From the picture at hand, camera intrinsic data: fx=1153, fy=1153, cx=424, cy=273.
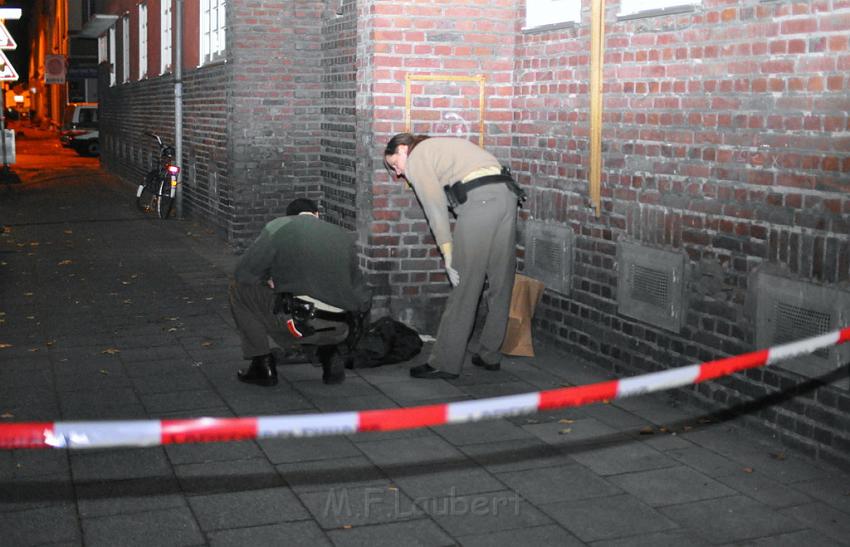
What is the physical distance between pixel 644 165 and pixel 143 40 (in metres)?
20.0

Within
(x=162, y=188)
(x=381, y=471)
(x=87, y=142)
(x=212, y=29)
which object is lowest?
(x=381, y=471)

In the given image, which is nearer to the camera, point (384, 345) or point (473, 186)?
point (473, 186)

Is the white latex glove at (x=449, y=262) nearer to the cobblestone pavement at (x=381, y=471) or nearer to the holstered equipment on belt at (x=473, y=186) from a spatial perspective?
the holstered equipment on belt at (x=473, y=186)

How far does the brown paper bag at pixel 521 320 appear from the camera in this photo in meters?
8.54

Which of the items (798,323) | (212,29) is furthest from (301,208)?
(212,29)

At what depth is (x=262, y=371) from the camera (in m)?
7.63

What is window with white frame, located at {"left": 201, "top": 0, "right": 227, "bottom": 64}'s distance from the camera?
51.9ft

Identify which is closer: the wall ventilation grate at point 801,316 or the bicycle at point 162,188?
the wall ventilation grate at point 801,316

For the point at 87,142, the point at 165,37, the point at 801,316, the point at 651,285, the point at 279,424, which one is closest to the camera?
the point at 279,424

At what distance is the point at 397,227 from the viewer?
30.9ft

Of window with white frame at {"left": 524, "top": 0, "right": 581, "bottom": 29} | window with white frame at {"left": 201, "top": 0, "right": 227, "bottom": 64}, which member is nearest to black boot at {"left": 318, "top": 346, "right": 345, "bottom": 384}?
window with white frame at {"left": 524, "top": 0, "right": 581, "bottom": 29}

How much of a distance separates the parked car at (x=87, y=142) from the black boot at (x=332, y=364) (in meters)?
35.7

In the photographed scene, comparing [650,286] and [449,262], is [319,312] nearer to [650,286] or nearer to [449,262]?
[449,262]

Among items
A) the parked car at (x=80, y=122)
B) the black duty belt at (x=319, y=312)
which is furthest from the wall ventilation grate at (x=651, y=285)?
the parked car at (x=80, y=122)
